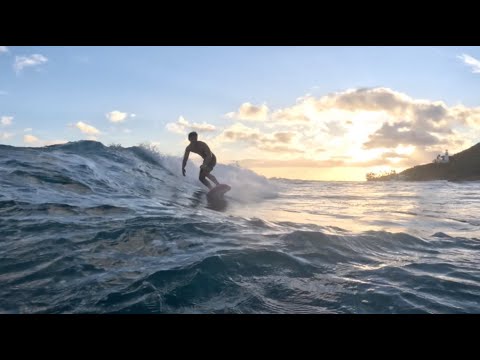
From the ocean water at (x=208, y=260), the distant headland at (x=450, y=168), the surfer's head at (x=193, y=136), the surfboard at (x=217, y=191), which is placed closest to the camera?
the ocean water at (x=208, y=260)

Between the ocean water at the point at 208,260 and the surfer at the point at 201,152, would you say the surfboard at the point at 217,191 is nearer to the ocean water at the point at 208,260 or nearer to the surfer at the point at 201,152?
the surfer at the point at 201,152

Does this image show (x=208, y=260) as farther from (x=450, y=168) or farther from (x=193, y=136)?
(x=450, y=168)

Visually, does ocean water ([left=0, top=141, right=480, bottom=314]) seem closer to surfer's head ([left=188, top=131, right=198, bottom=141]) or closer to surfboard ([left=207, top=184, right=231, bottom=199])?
surfboard ([left=207, top=184, right=231, bottom=199])

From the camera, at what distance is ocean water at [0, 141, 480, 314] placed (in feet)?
11.1

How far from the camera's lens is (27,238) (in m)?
5.05

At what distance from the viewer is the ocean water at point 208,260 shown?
11.1 ft

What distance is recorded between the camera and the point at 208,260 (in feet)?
14.4

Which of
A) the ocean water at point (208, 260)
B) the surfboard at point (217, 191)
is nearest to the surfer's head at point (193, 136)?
the surfboard at point (217, 191)

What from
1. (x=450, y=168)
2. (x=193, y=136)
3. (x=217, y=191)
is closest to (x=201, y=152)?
(x=193, y=136)

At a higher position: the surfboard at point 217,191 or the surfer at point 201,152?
the surfer at point 201,152
